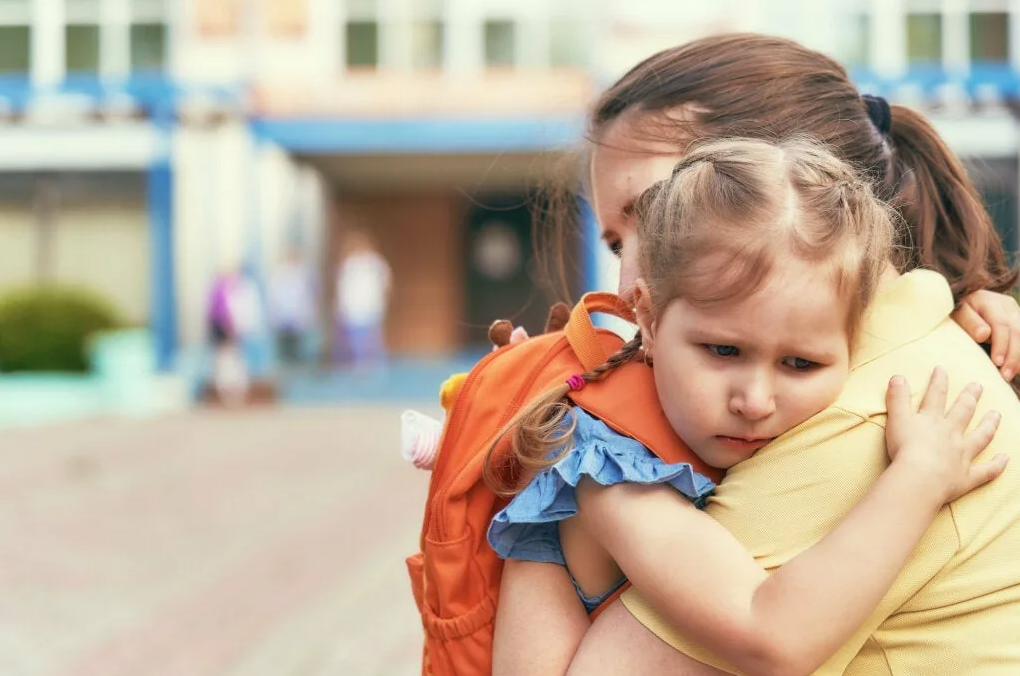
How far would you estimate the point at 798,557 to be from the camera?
49.6 inches

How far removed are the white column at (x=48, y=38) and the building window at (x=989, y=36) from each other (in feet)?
46.3

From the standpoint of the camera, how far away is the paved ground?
5.28 m

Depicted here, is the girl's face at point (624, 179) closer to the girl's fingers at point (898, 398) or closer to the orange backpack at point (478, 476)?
the orange backpack at point (478, 476)

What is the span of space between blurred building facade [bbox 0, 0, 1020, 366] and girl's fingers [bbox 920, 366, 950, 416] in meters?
15.6

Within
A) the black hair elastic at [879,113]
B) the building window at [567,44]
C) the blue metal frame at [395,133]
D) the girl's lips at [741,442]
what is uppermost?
the building window at [567,44]

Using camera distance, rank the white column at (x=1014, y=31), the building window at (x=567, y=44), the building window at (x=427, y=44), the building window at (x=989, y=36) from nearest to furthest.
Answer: the white column at (x=1014, y=31) → the building window at (x=989, y=36) → the building window at (x=567, y=44) → the building window at (x=427, y=44)

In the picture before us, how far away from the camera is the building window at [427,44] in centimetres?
1955

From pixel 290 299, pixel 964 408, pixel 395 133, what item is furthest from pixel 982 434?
pixel 290 299

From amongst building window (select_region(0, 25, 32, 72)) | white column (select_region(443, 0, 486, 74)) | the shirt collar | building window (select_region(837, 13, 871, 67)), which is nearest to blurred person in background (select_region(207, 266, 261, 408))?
white column (select_region(443, 0, 486, 74))

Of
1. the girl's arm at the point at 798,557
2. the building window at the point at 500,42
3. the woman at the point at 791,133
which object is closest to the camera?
Answer: the girl's arm at the point at 798,557

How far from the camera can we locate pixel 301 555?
6941 mm

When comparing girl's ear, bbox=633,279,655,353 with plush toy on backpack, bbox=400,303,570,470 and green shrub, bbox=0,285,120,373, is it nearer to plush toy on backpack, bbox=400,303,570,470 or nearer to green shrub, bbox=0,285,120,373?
plush toy on backpack, bbox=400,303,570,470

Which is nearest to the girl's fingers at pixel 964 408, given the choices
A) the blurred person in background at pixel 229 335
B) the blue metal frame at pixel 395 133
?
the blurred person in background at pixel 229 335

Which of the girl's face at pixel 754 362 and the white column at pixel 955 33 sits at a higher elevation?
the white column at pixel 955 33
